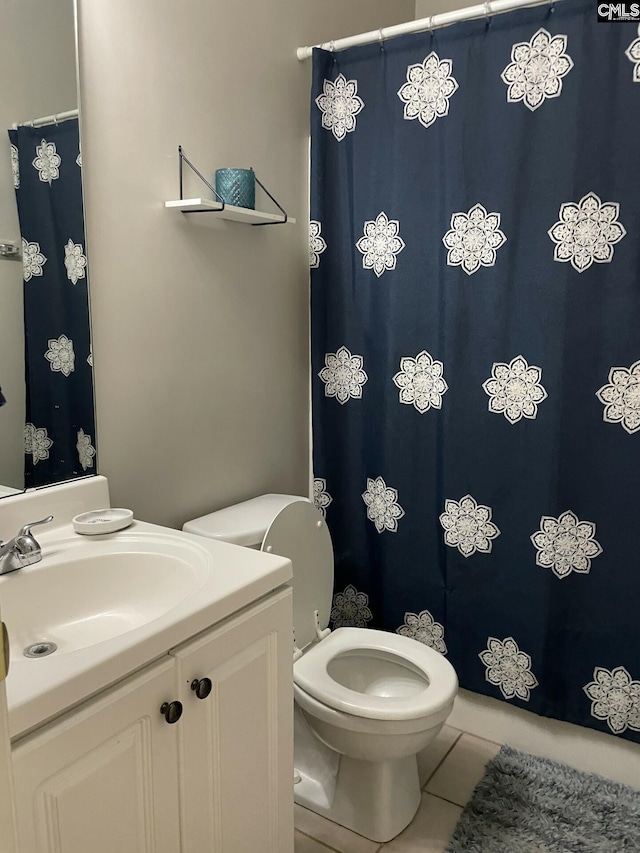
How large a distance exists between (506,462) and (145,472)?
99 cm

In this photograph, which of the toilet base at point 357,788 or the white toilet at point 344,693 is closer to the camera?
the white toilet at point 344,693

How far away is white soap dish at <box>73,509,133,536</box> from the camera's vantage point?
1484mm

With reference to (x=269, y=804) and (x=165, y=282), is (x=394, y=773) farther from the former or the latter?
(x=165, y=282)

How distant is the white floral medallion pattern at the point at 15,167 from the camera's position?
1.39 meters

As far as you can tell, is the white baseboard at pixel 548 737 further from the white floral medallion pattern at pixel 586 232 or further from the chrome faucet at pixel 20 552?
the chrome faucet at pixel 20 552

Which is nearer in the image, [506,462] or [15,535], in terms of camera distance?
[15,535]

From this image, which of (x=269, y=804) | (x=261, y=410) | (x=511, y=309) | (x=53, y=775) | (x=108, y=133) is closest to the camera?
(x=53, y=775)

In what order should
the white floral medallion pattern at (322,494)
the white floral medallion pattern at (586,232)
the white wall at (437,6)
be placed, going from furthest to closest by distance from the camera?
the white wall at (437,6), the white floral medallion pattern at (322,494), the white floral medallion pattern at (586,232)

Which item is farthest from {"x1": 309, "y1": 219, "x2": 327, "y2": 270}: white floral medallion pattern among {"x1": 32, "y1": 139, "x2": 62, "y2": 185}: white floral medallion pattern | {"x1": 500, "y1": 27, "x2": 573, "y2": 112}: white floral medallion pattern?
{"x1": 32, "y1": 139, "x2": 62, "y2": 185}: white floral medallion pattern

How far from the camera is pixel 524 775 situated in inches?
77.8

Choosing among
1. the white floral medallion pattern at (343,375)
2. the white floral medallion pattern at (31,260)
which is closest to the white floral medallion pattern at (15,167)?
the white floral medallion pattern at (31,260)

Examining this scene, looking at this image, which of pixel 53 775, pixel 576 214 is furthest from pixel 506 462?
pixel 53 775

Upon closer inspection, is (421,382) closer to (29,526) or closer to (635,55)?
(635,55)

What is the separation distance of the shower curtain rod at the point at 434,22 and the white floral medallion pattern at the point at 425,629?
1687mm
